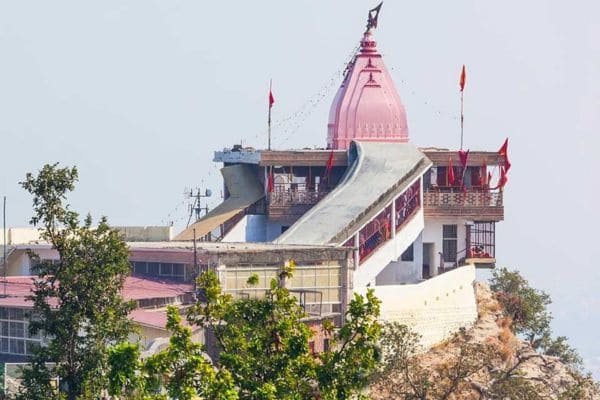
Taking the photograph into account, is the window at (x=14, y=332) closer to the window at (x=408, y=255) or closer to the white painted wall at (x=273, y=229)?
the white painted wall at (x=273, y=229)

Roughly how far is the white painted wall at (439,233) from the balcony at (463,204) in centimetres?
81

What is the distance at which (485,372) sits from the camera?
83.2 meters

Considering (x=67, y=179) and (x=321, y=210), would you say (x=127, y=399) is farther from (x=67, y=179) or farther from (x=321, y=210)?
(x=321, y=210)

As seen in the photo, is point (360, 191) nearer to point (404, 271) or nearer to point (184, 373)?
point (404, 271)

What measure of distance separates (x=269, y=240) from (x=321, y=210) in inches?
271

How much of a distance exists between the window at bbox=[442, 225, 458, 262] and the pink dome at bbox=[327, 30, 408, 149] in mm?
5421

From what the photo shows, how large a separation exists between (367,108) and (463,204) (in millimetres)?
A: 7318

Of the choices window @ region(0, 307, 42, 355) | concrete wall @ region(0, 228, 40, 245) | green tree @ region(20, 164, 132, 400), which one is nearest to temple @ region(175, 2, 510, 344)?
concrete wall @ region(0, 228, 40, 245)

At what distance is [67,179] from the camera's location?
194 ft

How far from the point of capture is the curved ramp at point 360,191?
299ft

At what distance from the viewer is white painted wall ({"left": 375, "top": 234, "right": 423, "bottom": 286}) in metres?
97.7

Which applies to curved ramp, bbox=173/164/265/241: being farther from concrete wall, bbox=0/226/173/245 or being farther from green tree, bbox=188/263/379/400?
green tree, bbox=188/263/379/400

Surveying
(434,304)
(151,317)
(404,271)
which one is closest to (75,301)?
(151,317)

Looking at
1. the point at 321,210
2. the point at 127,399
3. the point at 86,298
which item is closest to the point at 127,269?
the point at 86,298
